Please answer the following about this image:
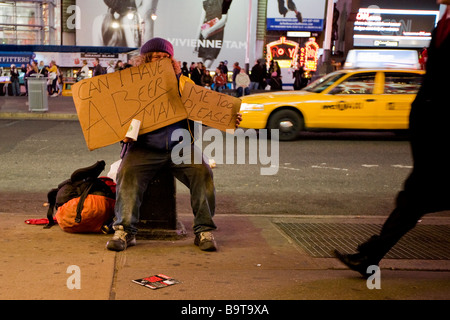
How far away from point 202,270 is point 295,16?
36.1 m

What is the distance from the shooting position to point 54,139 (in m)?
11.1

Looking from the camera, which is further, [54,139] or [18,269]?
[54,139]

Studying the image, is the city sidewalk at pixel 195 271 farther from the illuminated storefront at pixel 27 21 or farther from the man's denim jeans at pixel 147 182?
the illuminated storefront at pixel 27 21

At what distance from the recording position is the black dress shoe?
3537mm

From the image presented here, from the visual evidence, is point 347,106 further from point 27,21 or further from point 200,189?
point 27,21

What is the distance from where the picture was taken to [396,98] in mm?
11609

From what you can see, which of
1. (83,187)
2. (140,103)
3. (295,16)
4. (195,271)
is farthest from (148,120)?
(295,16)

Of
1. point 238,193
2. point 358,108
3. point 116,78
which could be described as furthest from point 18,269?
point 358,108

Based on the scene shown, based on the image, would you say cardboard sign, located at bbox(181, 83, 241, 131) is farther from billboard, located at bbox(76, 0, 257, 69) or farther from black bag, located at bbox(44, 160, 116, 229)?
billboard, located at bbox(76, 0, 257, 69)

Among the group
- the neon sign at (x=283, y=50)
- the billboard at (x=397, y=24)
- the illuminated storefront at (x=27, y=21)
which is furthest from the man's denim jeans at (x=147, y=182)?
the billboard at (x=397, y=24)

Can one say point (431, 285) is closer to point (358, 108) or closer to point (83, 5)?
point (358, 108)

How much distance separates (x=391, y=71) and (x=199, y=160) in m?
8.45

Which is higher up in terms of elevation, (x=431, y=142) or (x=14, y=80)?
(x=431, y=142)

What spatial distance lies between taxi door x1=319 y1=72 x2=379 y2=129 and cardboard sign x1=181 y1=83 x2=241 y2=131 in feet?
24.8
